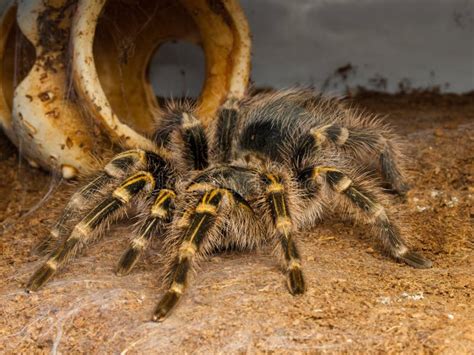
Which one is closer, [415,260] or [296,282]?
[296,282]

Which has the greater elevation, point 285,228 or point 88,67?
point 88,67

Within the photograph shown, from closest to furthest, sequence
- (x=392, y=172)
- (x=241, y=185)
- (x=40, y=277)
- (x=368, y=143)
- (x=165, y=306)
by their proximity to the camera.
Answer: (x=165, y=306)
(x=40, y=277)
(x=241, y=185)
(x=368, y=143)
(x=392, y=172)

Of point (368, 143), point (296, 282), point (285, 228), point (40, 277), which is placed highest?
point (368, 143)

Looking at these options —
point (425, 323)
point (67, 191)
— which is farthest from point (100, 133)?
point (425, 323)

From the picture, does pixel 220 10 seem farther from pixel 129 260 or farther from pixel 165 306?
pixel 165 306

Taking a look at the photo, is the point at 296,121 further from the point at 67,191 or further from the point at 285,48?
the point at 285,48

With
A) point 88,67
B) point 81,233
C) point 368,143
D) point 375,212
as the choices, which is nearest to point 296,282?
point 375,212
